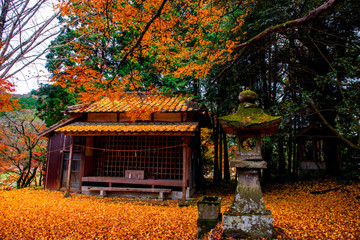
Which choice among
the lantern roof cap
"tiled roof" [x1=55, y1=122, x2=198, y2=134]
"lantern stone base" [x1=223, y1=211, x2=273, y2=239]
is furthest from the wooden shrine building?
"lantern stone base" [x1=223, y1=211, x2=273, y2=239]

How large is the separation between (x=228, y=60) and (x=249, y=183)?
230 inches

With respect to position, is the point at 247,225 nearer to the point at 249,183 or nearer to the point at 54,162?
the point at 249,183

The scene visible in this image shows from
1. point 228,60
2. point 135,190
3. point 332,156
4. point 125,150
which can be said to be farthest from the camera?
point 332,156

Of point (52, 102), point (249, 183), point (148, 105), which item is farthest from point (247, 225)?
point (52, 102)

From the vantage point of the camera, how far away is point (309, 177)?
37.7ft

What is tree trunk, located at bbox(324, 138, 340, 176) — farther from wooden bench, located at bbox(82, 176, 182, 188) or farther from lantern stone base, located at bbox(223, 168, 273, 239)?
lantern stone base, located at bbox(223, 168, 273, 239)

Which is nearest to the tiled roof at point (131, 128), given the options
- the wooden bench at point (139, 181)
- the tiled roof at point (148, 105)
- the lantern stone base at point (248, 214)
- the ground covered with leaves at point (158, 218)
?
the tiled roof at point (148, 105)

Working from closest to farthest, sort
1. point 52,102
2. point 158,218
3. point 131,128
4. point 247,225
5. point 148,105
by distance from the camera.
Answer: point 247,225
point 158,218
point 131,128
point 148,105
point 52,102

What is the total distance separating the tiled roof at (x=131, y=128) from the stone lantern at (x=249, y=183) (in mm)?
4132

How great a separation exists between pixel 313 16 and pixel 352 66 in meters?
3.80

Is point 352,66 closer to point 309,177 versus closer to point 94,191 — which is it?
point 309,177

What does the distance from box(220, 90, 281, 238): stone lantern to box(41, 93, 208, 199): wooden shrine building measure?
4681 millimetres

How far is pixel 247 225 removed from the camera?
4.16 metres

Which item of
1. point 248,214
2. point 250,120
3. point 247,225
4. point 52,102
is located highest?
point 52,102
